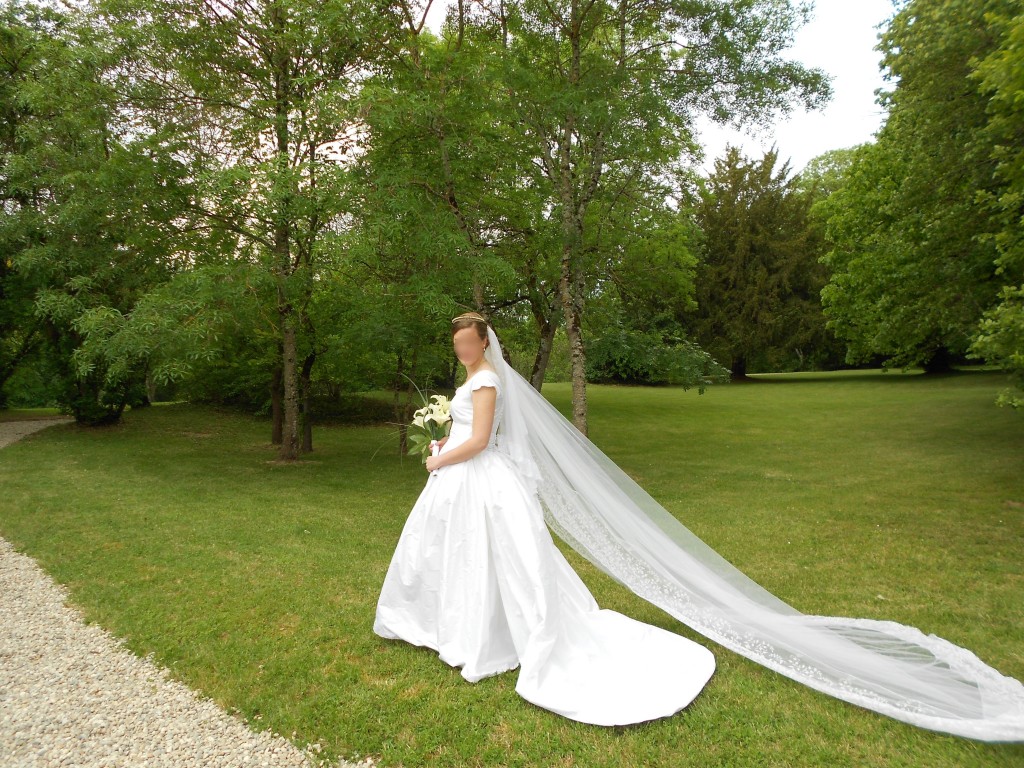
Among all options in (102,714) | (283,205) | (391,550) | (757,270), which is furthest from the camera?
(757,270)

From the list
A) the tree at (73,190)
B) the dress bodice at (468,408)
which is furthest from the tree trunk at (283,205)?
the dress bodice at (468,408)

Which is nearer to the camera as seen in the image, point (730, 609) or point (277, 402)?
point (730, 609)

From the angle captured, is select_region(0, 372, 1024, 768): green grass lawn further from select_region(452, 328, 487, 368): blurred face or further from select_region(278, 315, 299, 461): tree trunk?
select_region(452, 328, 487, 368): blurred face

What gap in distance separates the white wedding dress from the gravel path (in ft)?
3.68

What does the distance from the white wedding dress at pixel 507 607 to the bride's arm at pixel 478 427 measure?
67mm

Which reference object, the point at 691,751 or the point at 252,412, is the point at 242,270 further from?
the point at 252,412

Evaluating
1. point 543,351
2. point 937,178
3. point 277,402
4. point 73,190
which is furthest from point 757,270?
point 73,190

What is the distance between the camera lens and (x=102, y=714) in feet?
11.9

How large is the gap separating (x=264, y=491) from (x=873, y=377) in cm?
3732

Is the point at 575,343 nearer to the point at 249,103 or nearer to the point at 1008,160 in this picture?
the point at 1008,160

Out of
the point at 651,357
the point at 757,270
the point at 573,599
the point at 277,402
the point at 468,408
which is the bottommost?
the point at 573,599

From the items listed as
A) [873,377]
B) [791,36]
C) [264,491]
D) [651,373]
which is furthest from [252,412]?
[873,377]

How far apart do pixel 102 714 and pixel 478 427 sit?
9.14ft

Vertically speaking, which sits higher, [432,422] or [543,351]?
[543,351]
